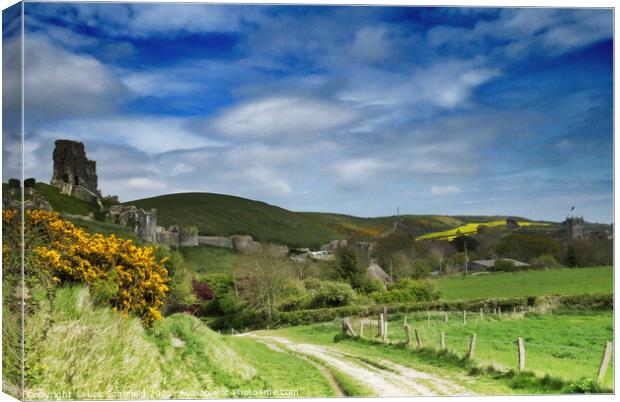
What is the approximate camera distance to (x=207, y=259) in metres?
11.3

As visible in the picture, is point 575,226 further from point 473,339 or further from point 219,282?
point 219,282

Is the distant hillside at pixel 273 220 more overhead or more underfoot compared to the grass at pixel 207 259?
more overhead

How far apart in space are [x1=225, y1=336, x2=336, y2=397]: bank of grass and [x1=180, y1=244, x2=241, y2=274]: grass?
1.06 m

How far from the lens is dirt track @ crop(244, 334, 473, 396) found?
1053 centimetres

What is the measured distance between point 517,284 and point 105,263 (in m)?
6.41

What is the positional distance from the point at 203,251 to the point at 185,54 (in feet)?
9.65

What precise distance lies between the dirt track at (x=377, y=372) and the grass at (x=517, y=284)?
169cm

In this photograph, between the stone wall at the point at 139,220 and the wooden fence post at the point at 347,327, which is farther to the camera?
the wooden fence post at the point at 347,327

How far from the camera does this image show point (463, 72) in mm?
10930

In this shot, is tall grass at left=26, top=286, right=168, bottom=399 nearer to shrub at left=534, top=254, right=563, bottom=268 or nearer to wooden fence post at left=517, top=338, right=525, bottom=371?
wooden fence post at left=517, top=338, right=525, bottom=371

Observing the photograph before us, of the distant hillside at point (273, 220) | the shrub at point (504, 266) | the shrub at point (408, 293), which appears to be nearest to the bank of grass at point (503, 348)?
the shrub at point (408, 293)

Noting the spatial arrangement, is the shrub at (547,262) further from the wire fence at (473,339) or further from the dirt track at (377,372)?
the dirt track at (377,372)

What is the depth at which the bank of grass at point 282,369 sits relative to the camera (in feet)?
34.6

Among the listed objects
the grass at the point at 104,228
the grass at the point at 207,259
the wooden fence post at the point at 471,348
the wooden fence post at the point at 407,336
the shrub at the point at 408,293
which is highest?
the grass at the point at 104,228
